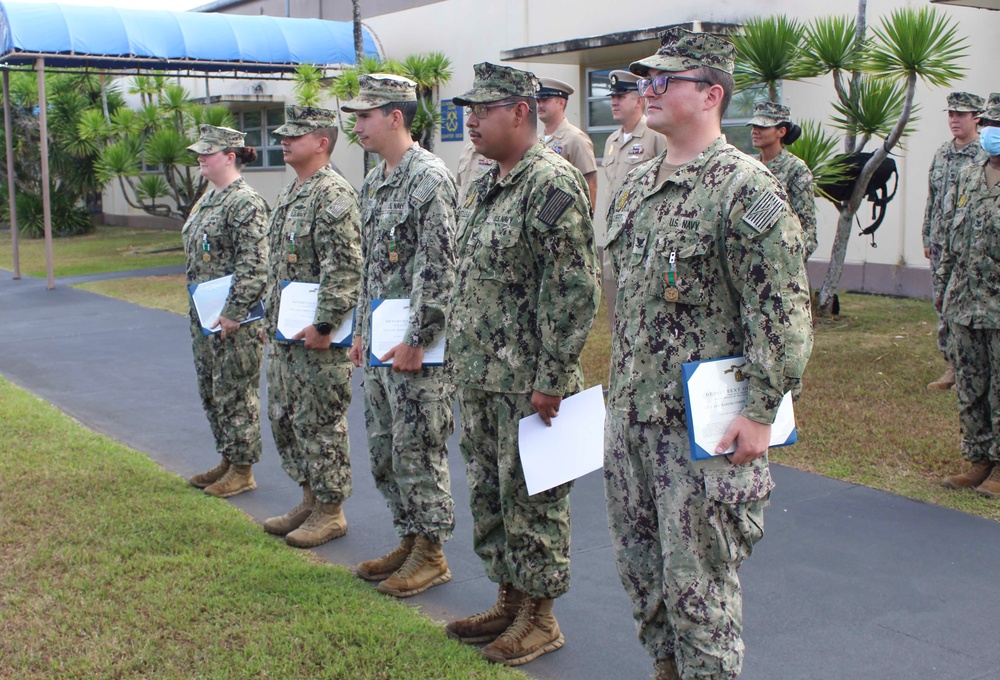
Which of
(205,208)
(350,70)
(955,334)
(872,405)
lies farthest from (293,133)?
(350,70)

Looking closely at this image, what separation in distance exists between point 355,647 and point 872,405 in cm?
478

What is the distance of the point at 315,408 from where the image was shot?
196 inches

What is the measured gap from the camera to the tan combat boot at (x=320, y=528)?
16.6 feet

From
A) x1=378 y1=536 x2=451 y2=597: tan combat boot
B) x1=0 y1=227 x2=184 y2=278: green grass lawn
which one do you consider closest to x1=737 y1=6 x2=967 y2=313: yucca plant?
x1=378 y1=536 x2=451 y2=597: tan combat boot

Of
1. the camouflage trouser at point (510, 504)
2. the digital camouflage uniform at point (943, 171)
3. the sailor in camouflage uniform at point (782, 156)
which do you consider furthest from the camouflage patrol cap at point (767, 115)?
the camouflage trouser at point (510, 504)

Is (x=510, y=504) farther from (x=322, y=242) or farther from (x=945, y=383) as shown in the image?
(x=945, y=383)

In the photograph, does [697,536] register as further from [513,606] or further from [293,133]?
[293,133]

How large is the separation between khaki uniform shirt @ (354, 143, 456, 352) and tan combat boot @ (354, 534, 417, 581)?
3.03ft

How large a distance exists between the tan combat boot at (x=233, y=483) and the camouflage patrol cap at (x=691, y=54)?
3895 mm

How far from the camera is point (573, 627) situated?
410 cm

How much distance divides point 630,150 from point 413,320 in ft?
13.9

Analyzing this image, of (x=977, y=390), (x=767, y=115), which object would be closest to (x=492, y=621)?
(x=977, y=390)

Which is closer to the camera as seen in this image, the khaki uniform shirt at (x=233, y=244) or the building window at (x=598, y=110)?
the khaki uniform shirt at (x=233, y=244)

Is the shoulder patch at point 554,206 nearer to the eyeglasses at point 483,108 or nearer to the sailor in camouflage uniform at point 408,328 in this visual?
the eyeglasses at point 483,108
